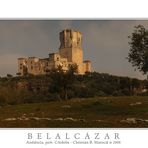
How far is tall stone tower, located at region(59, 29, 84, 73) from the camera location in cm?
2597

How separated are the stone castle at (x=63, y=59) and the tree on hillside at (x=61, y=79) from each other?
0.35 feet

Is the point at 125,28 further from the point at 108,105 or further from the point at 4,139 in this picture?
the point at 4,139

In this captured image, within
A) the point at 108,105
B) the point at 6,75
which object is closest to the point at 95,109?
the point at 108,105

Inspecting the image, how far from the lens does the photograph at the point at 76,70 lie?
2588 centimetres

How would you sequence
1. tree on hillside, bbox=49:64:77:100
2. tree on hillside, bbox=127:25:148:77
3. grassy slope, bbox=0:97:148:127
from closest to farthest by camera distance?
grassy slope, bbox=0:97:148:127
tree on hillside, bbox=127:25:148:77
tree on hillside, bbox=49:64:77:100

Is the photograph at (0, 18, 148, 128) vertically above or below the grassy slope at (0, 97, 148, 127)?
above

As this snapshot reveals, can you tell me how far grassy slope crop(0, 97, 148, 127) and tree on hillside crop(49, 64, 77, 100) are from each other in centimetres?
22

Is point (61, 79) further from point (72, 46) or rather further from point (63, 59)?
point (72, 46)

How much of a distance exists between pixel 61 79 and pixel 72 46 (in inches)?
28.6

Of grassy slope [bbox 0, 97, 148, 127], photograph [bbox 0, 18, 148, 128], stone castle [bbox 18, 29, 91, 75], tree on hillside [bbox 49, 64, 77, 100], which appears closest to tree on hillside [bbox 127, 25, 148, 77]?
photograph [bbox 0, 18, 148, 128]

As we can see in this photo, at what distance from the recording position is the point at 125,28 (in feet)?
84.9

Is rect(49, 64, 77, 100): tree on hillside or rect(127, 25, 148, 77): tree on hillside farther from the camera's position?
rect(49, 64, 77, 100): tree on hillside

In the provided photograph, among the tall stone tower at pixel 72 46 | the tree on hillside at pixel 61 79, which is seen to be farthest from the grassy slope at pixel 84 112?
the tall stone tower at pixel 72 46

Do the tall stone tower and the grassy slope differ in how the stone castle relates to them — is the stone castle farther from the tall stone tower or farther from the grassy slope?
the grassy slope
